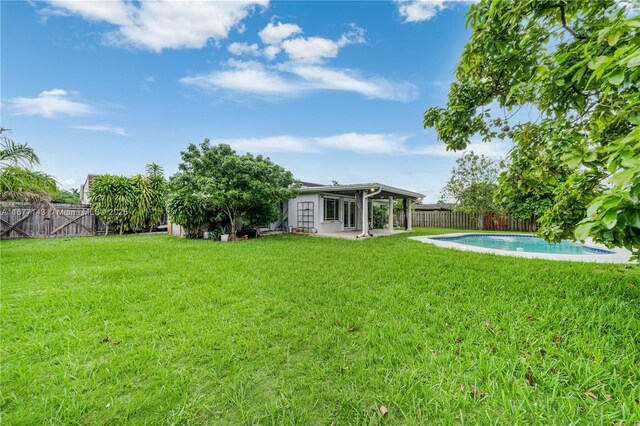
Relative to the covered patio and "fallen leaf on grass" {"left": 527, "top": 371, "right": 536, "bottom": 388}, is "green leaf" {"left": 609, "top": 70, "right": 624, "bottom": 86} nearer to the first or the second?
"fallen leaf on grass" {"left": 527, "top": 371, "right": 536, "bottom": 388}

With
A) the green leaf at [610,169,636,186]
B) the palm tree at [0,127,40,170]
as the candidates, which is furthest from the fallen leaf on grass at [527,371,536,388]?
the palm tree at [0,127,40,170]

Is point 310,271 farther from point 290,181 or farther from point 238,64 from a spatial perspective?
point 238,64

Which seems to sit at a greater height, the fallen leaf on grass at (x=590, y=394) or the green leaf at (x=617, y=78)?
the green leaf at (x=617, y=78)

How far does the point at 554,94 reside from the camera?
2.61 m

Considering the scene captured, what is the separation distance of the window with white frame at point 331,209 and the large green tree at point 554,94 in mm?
11177

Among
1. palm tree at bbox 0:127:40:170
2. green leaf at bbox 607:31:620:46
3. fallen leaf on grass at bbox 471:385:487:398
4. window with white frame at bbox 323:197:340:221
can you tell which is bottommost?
fallen leaf on grass at bbox 471:385:487:398

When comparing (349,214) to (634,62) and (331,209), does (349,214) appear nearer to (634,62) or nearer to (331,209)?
(331,209)

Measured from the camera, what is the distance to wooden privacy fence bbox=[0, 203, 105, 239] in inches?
487

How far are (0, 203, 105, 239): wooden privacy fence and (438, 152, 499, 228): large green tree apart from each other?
2315 centimetres

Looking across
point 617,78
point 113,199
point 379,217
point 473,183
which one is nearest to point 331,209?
point 379,217

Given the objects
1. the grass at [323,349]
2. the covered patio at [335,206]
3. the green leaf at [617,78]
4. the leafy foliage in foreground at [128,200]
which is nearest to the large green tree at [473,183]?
the covered patio at [335,206]

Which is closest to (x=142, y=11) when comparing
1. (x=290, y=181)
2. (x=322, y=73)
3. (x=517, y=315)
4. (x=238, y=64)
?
(x=238, y=64)

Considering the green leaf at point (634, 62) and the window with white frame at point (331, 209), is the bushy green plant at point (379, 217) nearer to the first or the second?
the window with white frame at point (331, 209)

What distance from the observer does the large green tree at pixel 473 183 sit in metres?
18.2
